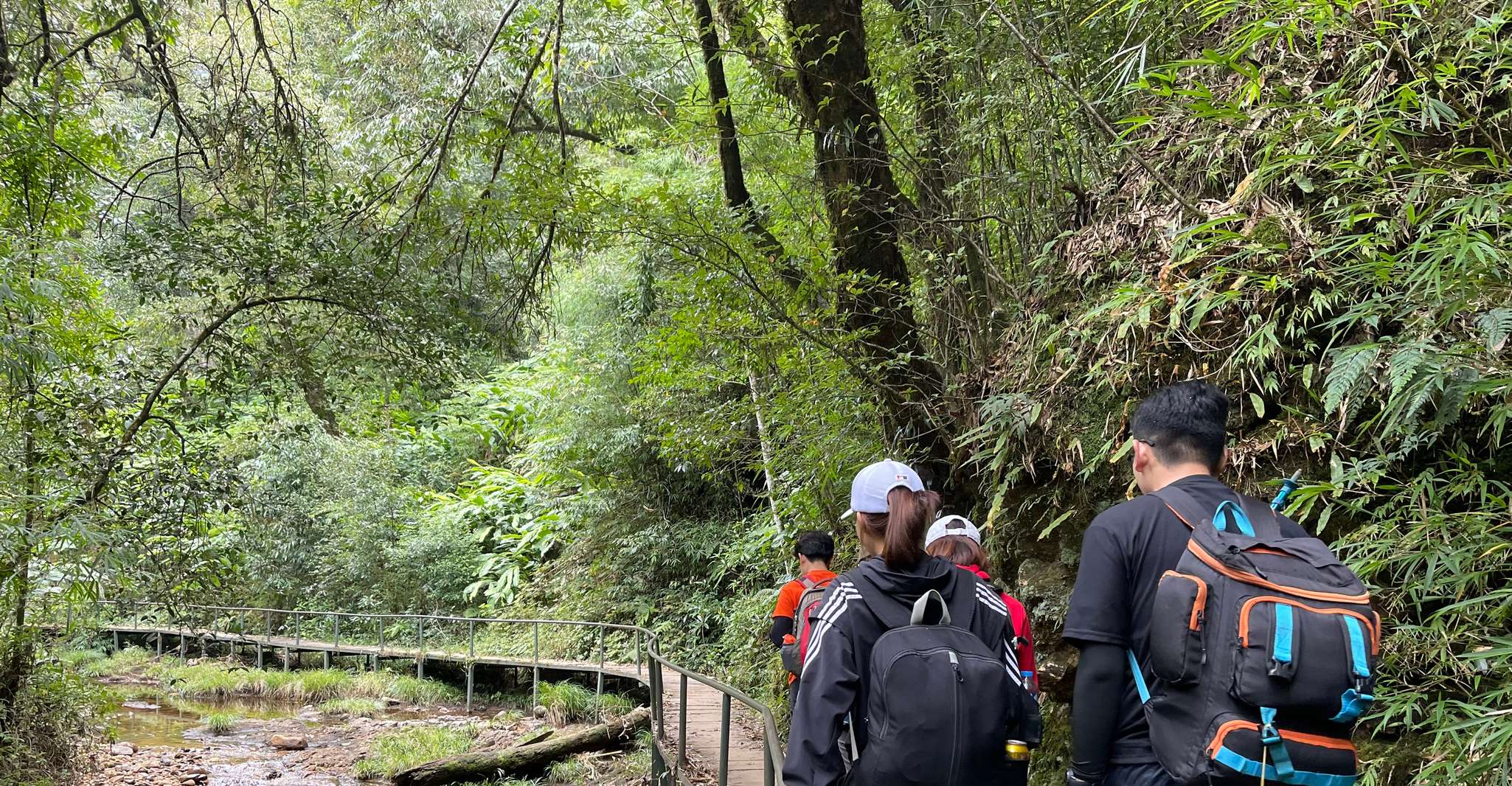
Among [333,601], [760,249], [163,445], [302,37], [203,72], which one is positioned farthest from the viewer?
[333,601]

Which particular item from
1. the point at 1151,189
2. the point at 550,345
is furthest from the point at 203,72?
the point at 1151,189

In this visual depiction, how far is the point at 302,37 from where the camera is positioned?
14375mm

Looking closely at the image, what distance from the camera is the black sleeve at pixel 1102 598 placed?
210cm

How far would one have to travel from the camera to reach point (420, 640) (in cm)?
1688

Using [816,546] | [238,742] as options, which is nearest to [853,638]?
[816,546]

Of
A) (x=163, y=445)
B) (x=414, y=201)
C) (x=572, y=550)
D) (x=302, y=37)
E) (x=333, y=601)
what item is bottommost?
(x=333, y=601)

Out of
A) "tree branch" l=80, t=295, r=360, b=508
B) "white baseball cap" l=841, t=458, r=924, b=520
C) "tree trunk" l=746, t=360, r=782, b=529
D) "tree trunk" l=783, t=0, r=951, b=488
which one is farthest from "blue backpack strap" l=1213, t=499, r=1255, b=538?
"tree branch" l=80, t=295, r=360, b=508

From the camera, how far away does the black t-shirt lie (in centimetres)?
210

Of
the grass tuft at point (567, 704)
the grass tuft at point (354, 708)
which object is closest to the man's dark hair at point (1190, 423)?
the grass tuft at point (567, 704)

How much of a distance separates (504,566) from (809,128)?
14.8 m

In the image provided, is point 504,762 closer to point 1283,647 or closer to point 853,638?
point 853,638

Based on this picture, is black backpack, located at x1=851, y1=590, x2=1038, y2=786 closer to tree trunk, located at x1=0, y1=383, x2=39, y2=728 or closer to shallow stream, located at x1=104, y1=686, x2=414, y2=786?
tree trunk, located at x1=0, y1=383, x2=39, y2=728

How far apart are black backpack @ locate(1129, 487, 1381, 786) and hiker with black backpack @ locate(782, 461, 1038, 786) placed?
14.5 inches

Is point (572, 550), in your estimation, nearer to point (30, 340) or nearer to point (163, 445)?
point (163, 445)
